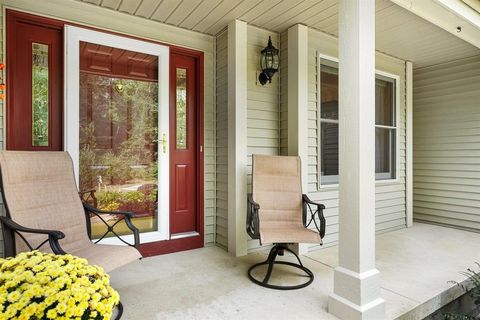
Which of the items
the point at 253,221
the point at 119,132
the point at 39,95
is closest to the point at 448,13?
the point at 253,221

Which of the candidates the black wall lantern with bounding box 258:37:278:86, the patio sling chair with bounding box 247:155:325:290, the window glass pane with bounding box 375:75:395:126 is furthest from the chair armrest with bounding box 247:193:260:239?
the window glass pane with bounding box 375:75:395:126

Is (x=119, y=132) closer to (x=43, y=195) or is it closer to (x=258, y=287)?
(x=43, y=195)

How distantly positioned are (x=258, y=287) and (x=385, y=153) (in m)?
3.12

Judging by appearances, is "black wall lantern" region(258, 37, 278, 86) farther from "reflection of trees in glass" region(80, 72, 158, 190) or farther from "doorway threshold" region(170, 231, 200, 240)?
"doorway threshold" region(170, 231, 200, 240)

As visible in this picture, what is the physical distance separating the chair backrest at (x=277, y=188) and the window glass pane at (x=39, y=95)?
1.94 meters

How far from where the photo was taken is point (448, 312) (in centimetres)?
255

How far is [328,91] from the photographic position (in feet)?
12.0

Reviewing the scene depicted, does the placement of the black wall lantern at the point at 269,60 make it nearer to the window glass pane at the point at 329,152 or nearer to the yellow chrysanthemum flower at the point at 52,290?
the window glass pane at the point at 329,152

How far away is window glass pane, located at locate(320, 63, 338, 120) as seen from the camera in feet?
11.8

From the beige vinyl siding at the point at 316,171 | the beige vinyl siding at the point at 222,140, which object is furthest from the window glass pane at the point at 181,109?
the beige vinyl siding at the point at 316,171

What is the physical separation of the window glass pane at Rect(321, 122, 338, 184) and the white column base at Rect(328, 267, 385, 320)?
1.72m

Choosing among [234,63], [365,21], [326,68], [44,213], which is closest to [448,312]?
[365,21]

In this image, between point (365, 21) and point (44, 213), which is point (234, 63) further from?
point (44, 213)

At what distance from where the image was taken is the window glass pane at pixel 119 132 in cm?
285
